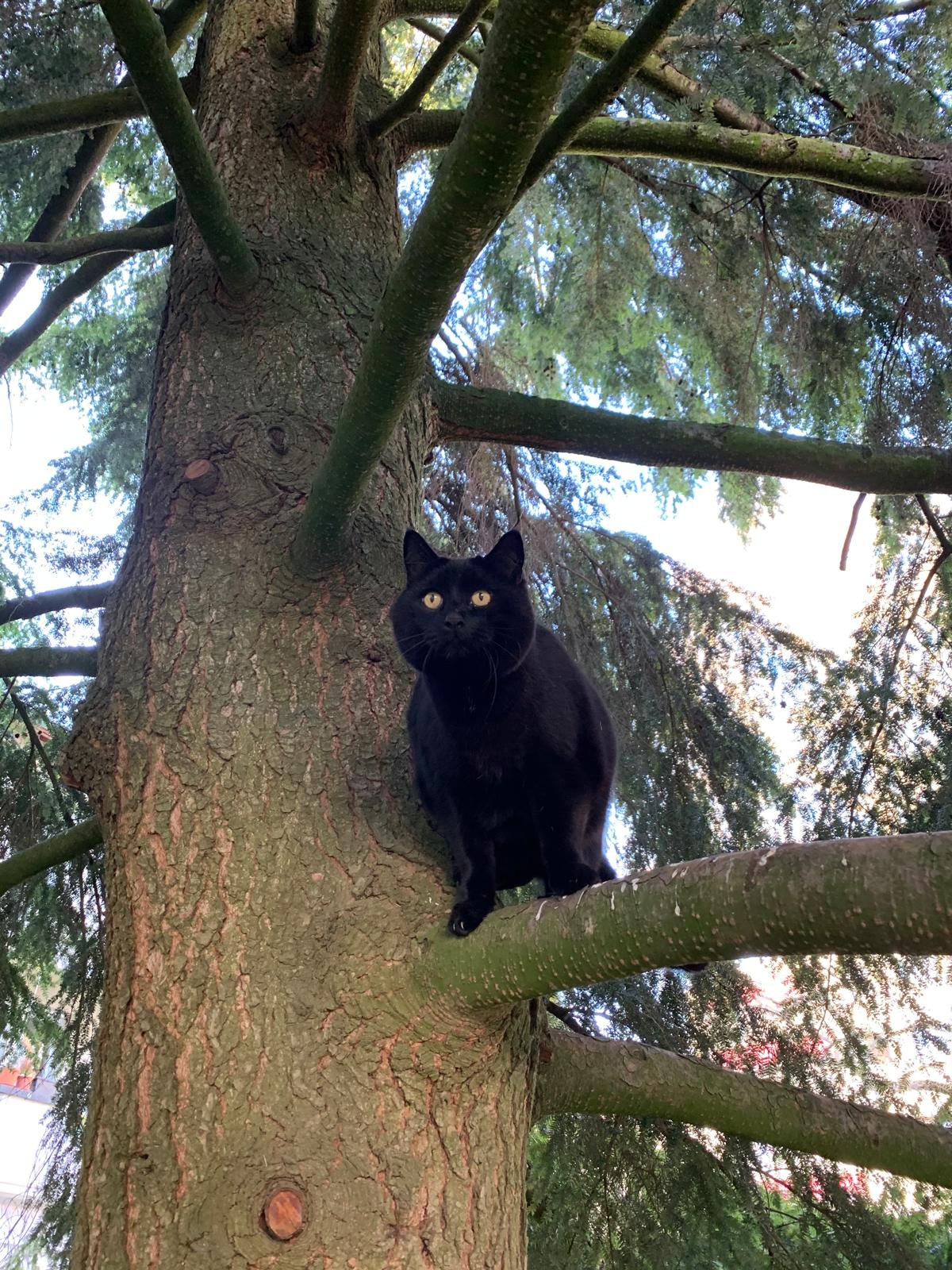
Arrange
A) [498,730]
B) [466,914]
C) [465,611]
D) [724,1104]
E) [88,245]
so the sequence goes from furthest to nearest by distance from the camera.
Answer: [88,245] < [465,611] < [498,730] < [724,1104] < [466,914]

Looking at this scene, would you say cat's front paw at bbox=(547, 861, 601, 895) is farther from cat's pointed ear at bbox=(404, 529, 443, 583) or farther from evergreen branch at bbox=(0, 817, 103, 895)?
evergreen branch at bbox=(0, 817, 103, 895)

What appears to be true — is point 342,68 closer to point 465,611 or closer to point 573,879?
point 465,611

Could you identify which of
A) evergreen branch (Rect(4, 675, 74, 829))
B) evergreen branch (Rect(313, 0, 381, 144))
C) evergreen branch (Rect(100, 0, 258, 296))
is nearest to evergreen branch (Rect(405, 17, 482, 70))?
evergreen branch (Rect(313, 0, 381, 144))

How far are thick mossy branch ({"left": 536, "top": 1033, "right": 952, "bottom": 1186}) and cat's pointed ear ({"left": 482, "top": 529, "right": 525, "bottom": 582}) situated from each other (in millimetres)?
1118

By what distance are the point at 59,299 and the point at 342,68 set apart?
4.10 ft

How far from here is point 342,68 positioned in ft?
9.11

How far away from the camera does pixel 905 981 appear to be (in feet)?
9.78

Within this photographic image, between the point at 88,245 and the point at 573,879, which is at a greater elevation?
the point at 88,245

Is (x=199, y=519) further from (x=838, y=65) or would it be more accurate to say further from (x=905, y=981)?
(x=905, y=981)

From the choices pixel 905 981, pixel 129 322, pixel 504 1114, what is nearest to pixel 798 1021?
pixel 905 981

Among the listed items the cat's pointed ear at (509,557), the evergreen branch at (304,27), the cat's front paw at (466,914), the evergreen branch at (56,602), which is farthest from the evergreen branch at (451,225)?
the evergreen branch at (304,27)

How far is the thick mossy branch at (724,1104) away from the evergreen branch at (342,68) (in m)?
2.45

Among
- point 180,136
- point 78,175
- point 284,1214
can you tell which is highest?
point 78,175

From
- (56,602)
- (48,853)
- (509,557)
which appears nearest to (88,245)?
(56,602)
